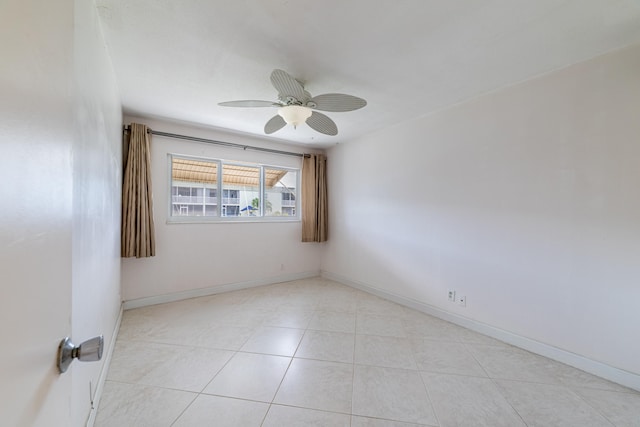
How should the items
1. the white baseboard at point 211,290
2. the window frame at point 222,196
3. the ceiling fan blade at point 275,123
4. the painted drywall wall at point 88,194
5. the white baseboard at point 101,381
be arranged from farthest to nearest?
the window frame at point 222,196, the white baseboard at point 211,290, the ceiling fan blade at point 275,123, the white baseboard at point 101,381, the painted drywall wall at point 88,194

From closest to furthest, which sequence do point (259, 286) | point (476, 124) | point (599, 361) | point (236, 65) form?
point (599, 361), point (236, 65), point (476, 124), point (259, 286)

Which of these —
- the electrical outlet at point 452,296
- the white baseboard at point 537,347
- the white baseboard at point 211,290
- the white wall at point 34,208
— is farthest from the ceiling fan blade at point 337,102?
the white baseboard at point 211,290

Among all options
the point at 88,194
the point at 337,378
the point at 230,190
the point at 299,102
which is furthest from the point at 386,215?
the point at 88,194

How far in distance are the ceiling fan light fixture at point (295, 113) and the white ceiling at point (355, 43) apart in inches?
12.0

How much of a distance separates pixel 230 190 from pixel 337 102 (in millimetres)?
2586

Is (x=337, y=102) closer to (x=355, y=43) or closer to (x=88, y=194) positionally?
(x=355, y=43)

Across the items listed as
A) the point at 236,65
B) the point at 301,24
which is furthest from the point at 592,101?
the point at 236,65

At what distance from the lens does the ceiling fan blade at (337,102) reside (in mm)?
2059

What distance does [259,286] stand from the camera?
13.8 feet

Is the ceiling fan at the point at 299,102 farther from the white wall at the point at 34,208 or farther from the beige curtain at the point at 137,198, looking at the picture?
the beige curtain at the point at 137,198

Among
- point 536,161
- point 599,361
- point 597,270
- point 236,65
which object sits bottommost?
point 599,361

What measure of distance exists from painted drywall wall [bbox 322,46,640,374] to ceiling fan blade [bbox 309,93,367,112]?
1.44 metres

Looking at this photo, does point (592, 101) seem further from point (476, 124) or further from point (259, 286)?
point (259, 286)

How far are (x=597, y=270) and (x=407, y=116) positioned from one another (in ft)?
7.73
